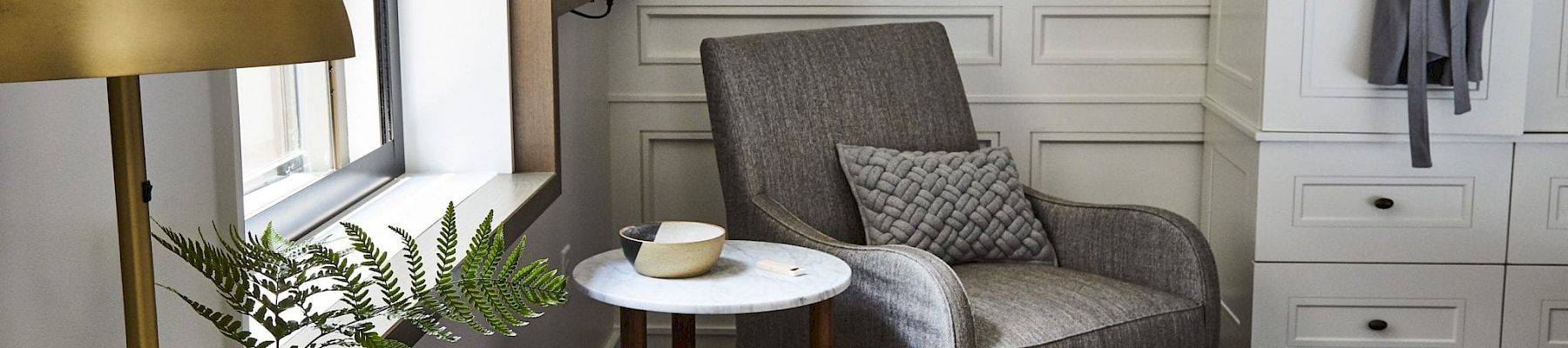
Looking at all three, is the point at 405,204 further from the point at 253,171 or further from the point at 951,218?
the point at 951,218

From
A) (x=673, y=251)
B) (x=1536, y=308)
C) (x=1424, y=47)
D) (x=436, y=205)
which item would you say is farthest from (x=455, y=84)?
(x=1536, y=308)

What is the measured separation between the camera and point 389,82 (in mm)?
1771

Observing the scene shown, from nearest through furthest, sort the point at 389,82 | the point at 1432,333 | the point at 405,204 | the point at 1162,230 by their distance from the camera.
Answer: the point at 405,204
the point at 389,82
the point at 1162,230
the point at 1432,333

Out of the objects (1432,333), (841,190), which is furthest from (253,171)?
(1432,333)

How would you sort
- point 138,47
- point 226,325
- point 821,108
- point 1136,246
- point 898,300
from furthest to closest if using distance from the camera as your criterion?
point 821,108
point 1136,246
point 898,300
point 226,325
point 138,47

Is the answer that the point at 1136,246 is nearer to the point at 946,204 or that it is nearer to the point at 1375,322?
the point at 946,204

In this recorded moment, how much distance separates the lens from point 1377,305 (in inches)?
97.2

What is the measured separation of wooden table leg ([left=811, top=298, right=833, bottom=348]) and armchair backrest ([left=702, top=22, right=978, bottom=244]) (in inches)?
16.7

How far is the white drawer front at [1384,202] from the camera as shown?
7.83 feet

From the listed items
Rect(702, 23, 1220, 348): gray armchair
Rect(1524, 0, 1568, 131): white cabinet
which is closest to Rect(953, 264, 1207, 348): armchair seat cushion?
Rect(702, 23, 1220, 348): gray armchair

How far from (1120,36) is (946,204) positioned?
2.44 ft

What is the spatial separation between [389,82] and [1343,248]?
1765mm

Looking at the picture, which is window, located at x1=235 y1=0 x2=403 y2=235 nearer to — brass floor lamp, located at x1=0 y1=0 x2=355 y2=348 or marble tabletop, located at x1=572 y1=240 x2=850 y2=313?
marble tabletop, located at x1=572 y1=240 x2=850 y2=313

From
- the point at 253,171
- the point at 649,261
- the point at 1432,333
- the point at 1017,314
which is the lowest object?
the point at 1432,333
